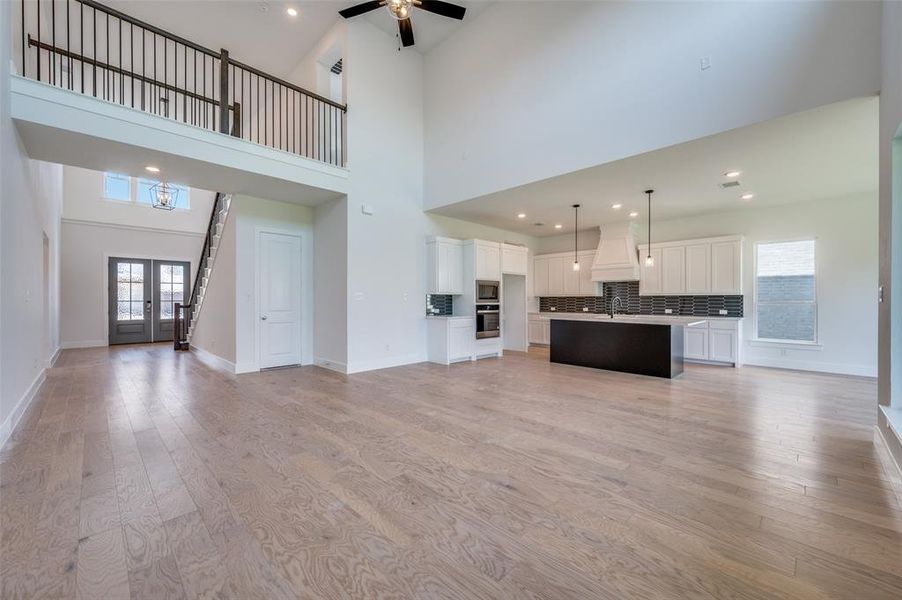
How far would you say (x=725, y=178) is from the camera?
16.4 feet

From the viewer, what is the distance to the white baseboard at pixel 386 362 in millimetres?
5699

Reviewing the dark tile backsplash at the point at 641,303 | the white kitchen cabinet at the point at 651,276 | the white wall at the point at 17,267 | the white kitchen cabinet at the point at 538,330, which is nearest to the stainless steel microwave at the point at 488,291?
the white kitchen cabinet at the point at 538,330

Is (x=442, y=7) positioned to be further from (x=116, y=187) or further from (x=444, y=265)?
(x=116, y=187)

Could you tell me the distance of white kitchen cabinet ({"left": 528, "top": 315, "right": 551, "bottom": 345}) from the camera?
9055 mm

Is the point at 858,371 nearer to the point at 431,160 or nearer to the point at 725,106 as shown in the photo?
the point at 725,106

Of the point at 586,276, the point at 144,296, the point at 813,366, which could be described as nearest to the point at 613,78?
the point at 586,276

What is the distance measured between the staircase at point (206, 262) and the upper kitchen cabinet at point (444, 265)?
3.38m

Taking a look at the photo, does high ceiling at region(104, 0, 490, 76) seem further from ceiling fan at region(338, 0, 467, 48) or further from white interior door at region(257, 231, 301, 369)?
white interior door at region(257, 231, 301, 369)

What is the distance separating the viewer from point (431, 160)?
263 inches

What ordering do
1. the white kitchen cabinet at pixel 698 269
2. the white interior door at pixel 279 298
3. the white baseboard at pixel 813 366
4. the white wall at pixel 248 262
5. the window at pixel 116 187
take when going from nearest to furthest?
the white baseboard at pixel 813 366, the white wall at pixel 248 262, the white interior door at pixel 279 298, the white kitchen cabinet at pixel 698 269, the window at pixel 116 187

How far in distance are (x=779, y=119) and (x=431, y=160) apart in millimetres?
4804

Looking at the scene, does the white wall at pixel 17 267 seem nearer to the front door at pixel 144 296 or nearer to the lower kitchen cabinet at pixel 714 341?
the front door at pixel 144 296

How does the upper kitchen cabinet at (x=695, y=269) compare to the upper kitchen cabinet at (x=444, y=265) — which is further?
the upper kitchen cabinet at (x=444, y=265)

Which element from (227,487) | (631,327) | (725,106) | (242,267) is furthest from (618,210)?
(227,487)
